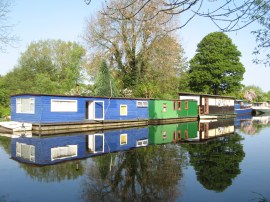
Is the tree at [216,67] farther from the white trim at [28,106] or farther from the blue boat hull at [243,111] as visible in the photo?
the white trim at [28,106]

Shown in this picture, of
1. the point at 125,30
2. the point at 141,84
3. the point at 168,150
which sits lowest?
the point at 168,150

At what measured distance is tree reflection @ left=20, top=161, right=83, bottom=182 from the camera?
896cm

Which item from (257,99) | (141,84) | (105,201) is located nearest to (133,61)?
(141,84)

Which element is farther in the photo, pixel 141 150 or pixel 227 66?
pixel 227 66

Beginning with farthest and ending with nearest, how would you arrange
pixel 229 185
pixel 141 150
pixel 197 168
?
pixel 141 150
pixel 197 168
pixel 229 185

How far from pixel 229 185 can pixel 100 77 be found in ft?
85.1

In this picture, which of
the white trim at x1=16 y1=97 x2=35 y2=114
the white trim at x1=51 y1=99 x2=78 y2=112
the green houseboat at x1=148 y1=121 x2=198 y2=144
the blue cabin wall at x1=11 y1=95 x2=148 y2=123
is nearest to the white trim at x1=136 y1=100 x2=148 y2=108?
the blue cabin wall at x1=11 y1=95 x2=148 y2=123

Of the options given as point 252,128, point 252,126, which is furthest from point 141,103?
point 252,126

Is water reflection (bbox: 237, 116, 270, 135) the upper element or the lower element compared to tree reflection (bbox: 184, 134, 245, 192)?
lower

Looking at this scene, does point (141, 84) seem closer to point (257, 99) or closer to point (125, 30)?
point (125, 30)

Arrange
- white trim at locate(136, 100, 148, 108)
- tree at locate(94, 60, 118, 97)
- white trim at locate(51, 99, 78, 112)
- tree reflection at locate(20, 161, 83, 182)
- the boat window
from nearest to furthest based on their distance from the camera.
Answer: tree reflection at locate(20, 161, 83, 182), white trim at locate(51, 99, 78, 112), the boat window, white trim at locate(136, 100, 148, 108), tree at locate(94, 60, 118, 97)

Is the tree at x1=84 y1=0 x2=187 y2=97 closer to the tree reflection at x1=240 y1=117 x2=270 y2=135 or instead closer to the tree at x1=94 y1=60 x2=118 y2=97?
the tree at x1=94 y1=60 x2=118 y2=97

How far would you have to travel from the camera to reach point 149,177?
29.6 ft

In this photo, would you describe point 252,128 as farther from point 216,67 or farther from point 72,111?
point 216,67
